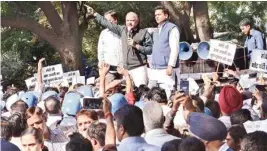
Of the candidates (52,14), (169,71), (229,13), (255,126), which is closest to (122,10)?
(52,14)

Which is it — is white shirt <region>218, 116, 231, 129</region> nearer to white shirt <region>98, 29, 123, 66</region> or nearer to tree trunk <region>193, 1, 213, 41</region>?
white shirt <region>98, 29, 123, 66</region>

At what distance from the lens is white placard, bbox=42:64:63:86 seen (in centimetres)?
1063

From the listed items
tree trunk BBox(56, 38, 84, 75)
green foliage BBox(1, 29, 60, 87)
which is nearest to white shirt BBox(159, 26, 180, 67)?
tree trunk BBox(56, 38, 84, 75)

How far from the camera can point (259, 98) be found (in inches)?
268

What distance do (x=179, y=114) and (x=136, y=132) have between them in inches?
44.7

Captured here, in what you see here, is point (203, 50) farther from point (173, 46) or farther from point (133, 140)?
point (133, 140)

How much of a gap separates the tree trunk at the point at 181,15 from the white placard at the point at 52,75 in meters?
10.6

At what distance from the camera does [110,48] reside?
33.1 feet

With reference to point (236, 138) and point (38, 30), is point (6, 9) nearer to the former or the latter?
point (38, 30)

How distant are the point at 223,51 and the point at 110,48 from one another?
1.62 m

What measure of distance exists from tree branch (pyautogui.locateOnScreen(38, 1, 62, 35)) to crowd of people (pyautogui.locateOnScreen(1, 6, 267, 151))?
1212 cm

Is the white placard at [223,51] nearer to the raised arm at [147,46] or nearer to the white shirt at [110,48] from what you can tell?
the white shirt at [110,48]

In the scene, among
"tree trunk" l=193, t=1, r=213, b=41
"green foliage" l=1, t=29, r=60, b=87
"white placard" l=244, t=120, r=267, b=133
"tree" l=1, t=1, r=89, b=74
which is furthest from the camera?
"green foliage" l=1, t=29, r=60, b=87

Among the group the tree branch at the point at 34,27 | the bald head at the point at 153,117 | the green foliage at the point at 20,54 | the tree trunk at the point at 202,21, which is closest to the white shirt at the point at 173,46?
the bald head at the point at 153,117
